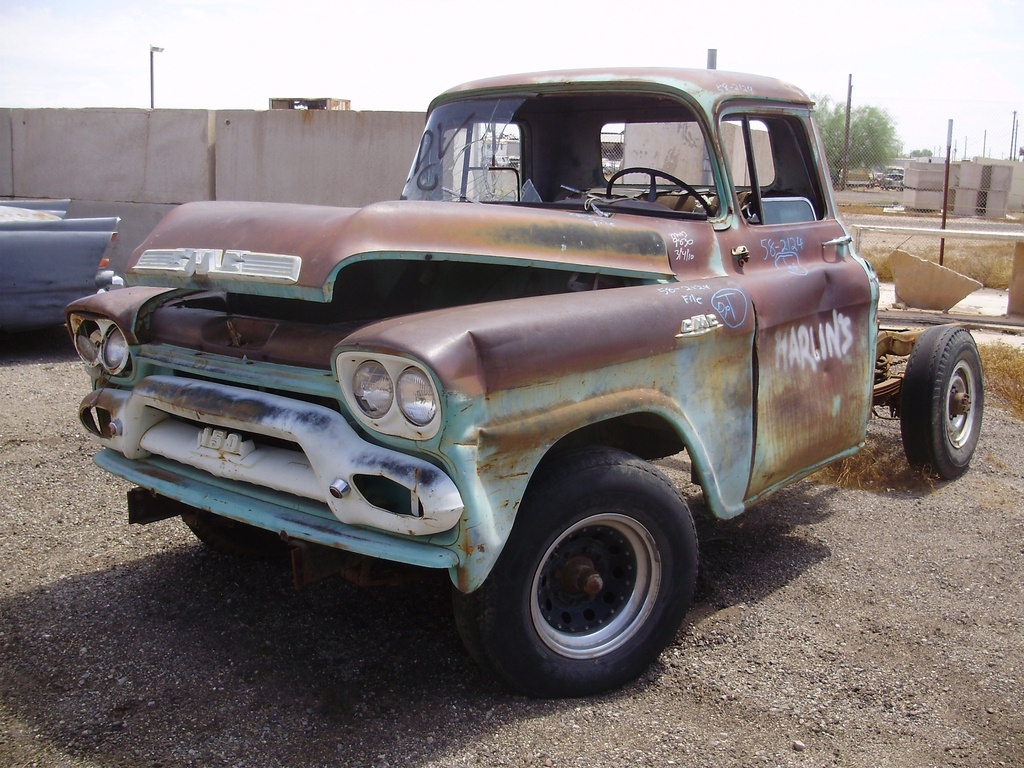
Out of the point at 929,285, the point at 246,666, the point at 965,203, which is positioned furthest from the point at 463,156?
the point at 965,203

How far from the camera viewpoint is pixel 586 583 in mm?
3059

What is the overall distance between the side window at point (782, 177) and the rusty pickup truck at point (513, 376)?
0.02m

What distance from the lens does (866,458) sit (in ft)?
18.7

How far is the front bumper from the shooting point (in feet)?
8.65

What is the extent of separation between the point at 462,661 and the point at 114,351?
1.62 meters

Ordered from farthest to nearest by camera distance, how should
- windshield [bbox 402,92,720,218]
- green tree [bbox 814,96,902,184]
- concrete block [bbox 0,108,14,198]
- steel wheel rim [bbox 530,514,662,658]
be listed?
1. green tree [bbox 814,96,902,184]
2. concrete block [bbox 0,108,14,198]
3. windshield [bbox 402,92,720,218]
4. steel wheel rim [bbox 530,514,662,658]

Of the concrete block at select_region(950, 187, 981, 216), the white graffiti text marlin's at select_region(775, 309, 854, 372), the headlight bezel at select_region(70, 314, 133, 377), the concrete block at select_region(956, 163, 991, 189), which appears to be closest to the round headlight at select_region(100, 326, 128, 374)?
the headlight bezel at select_region(70, 314, 133, 377)

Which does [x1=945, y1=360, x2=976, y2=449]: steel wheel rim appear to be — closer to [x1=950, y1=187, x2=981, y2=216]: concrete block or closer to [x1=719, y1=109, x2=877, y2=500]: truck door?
[x1=719, y1=109, x2=877, y2=500]: truck door

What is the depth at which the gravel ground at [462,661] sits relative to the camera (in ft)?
9.30

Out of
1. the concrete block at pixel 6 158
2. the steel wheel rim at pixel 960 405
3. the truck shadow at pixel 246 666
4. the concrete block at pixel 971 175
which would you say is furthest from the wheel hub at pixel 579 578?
the concrete block at pixel 971 175

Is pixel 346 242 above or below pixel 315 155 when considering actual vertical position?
below

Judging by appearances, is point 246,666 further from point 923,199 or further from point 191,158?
point 923,199

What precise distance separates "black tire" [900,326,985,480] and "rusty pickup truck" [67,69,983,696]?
98cm

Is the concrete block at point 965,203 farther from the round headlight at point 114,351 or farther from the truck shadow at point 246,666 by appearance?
the round headlight at point 114,351
